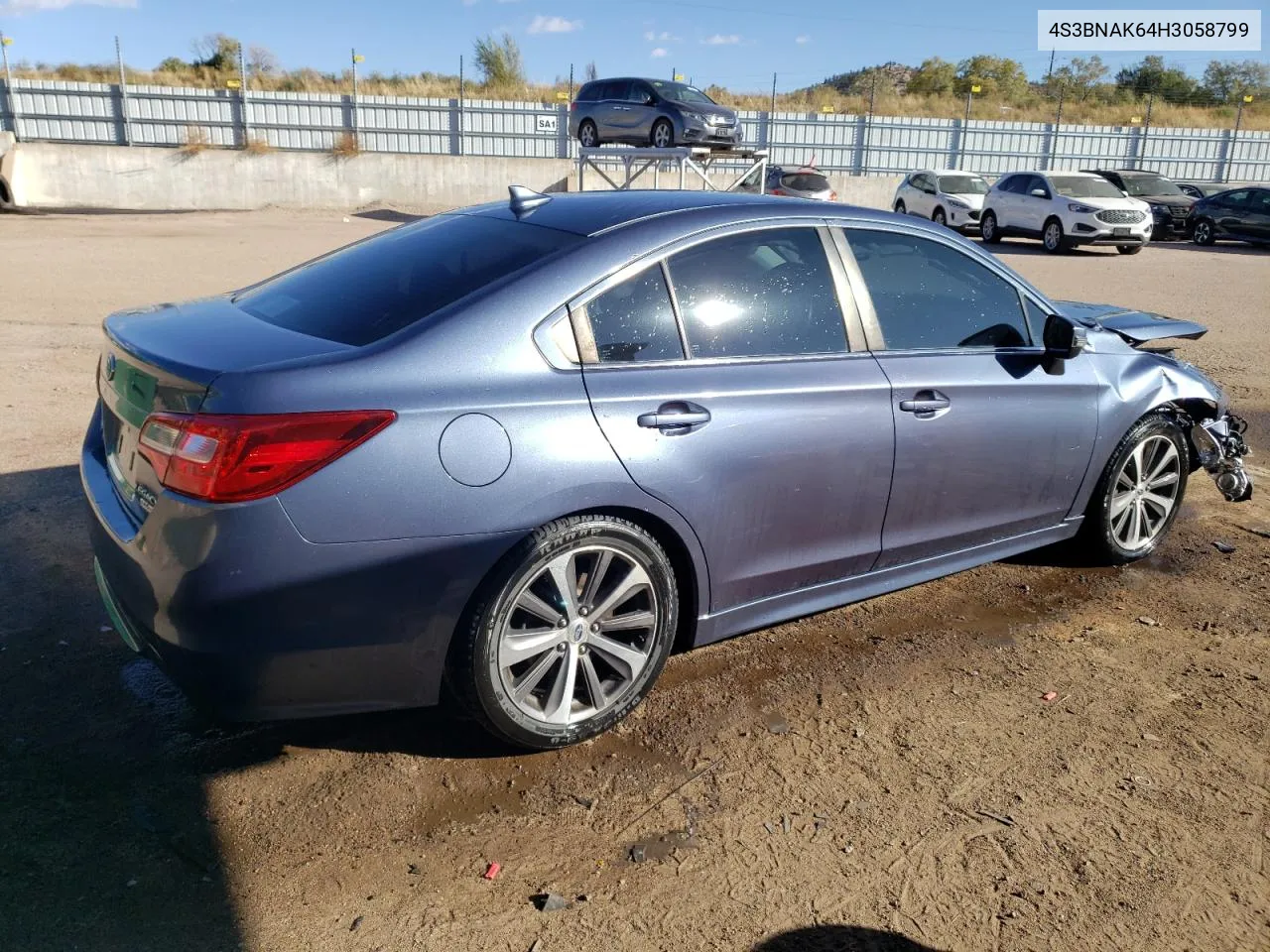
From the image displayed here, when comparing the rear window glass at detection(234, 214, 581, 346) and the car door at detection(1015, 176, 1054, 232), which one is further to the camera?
the car door at detection(1015, 176, 1054, 232)

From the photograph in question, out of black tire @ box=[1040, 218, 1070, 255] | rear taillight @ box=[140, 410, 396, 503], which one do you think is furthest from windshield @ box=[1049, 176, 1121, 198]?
rear taillight @ box=[140, 410, 396, 503]

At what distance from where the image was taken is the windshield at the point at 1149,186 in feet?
91.0

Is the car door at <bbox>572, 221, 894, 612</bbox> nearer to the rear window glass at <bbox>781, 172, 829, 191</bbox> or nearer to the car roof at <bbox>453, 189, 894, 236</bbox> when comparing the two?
the car roof at <bbox>453, 189, 894, 236</bbox>

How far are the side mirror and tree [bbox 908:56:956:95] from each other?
60500 mm

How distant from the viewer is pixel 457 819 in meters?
2.96

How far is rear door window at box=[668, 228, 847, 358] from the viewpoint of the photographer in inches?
136

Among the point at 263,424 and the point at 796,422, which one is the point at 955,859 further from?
the point at 263,424

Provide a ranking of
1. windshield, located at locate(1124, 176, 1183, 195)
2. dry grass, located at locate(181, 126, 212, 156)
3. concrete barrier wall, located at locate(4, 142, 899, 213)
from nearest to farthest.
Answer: windshield, located at locate(1124, 176, 1183, 195) → concrete barrier wall, located at locate(4, 142, 899, 213) → dry grass, located at locate(181, 126, 212, 156)

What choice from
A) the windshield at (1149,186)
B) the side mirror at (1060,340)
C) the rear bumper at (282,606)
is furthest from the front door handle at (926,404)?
the windshield at (1149,186)

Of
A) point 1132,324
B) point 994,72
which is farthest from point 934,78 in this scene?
point 1132,324

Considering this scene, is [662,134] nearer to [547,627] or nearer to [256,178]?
[256,178]

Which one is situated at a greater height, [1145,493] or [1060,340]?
[1060,340]

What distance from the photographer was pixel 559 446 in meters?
3.00

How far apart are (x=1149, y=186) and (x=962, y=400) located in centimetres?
2787
